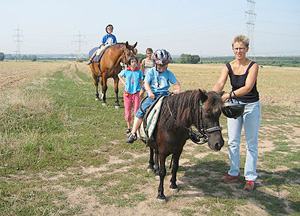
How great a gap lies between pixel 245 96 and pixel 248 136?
0.70m

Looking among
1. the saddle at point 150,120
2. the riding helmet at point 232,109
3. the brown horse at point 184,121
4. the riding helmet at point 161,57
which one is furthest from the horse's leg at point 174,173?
the riding helmet at point 161,57

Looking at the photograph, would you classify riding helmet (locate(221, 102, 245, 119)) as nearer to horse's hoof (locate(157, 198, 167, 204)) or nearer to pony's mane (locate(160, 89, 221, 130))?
pony's mane (locate(160, 89, 221, 130))

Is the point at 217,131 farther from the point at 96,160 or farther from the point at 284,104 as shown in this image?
the point at 284,104

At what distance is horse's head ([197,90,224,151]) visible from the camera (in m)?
3.23

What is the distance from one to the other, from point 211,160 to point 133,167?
5.97ft

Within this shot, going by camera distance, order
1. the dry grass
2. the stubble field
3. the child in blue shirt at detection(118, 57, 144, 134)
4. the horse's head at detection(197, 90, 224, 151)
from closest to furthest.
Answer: the horse's head at detection(197, 90, 224, 151) → the stubble field → the child in blue shirt at detection(118, 57, 144, 134) → the dry grass

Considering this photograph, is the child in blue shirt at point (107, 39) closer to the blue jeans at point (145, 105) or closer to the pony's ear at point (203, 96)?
the blue jeans at point (145, 105)

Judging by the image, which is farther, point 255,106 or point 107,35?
point 107,35

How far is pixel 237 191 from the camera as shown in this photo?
14.2ft

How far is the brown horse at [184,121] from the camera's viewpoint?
326 centimetres

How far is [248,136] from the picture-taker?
4.33 meters

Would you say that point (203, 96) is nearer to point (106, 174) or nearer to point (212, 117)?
point (212, 117)

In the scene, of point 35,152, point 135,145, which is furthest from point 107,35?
point 35,152

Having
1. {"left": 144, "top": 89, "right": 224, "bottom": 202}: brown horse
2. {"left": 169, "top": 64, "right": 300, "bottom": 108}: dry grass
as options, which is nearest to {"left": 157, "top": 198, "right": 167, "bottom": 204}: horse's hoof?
{"left": 144, "top": 89, "right": 224, "bottom": 202}: brown horse
